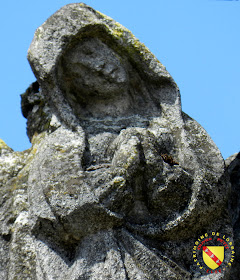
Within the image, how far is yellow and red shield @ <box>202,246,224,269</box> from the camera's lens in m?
6.07

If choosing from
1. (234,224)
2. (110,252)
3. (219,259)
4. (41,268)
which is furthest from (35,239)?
(234,224)

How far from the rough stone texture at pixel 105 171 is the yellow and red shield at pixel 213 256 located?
110mm

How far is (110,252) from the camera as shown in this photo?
572 centimetres

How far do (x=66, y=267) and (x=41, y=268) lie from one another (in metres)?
0.20

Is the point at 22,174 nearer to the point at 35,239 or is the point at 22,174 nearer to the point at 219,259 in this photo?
the point at 35,239

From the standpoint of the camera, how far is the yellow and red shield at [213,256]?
19.9 feet
